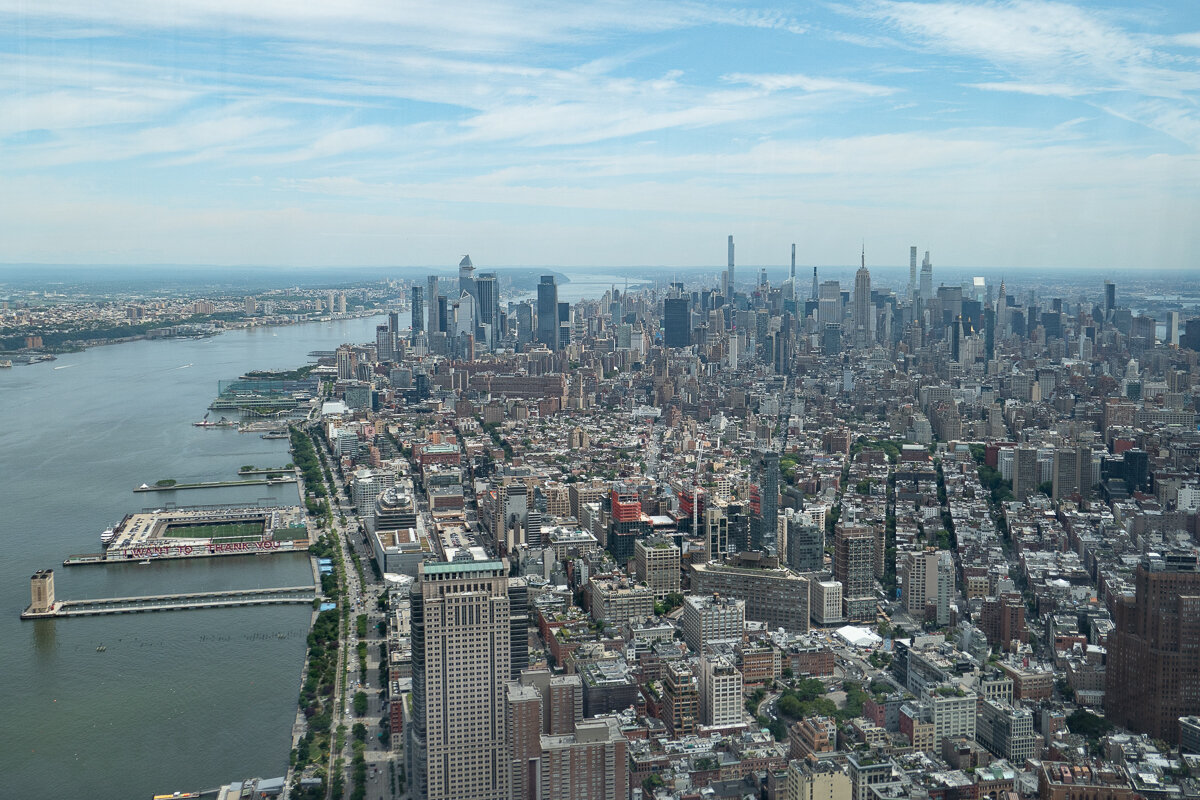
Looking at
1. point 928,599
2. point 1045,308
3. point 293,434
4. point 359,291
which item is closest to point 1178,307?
point 928,599

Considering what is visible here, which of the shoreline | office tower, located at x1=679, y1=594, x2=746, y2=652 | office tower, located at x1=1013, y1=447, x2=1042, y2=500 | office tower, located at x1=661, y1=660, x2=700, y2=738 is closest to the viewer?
office tower, located at x1=661, y1=660, x2=700, y2=738

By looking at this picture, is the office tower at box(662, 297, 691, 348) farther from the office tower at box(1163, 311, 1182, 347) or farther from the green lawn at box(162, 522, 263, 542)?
the office tower at box(1163, 311, 1182, 347)

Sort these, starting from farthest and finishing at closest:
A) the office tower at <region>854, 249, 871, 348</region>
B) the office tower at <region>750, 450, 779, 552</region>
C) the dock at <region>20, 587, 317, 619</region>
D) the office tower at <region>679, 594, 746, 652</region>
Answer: the office tower at <region>854, 249, 871, 348</region>, the office tower at <region>750, 450, 779, 552</region>, the dock at <region>20, 587, 317, 619</region>, the office tower at <region>679, 594, 746, 652</region>

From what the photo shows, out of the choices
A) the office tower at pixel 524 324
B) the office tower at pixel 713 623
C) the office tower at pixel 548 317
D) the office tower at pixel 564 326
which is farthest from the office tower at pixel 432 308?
the office tower at pixel 713 623

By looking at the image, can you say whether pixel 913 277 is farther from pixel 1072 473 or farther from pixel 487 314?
pixel 487 314

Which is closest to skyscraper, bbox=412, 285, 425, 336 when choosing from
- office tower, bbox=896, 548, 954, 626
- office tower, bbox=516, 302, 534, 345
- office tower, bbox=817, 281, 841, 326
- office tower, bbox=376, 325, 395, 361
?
office tower, bbox=376, 325, 395, 361

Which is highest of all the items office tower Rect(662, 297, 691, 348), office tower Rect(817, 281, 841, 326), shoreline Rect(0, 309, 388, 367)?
office tower Rect(817, 281, 841, 326)

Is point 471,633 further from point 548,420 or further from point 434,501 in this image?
point 548,420
